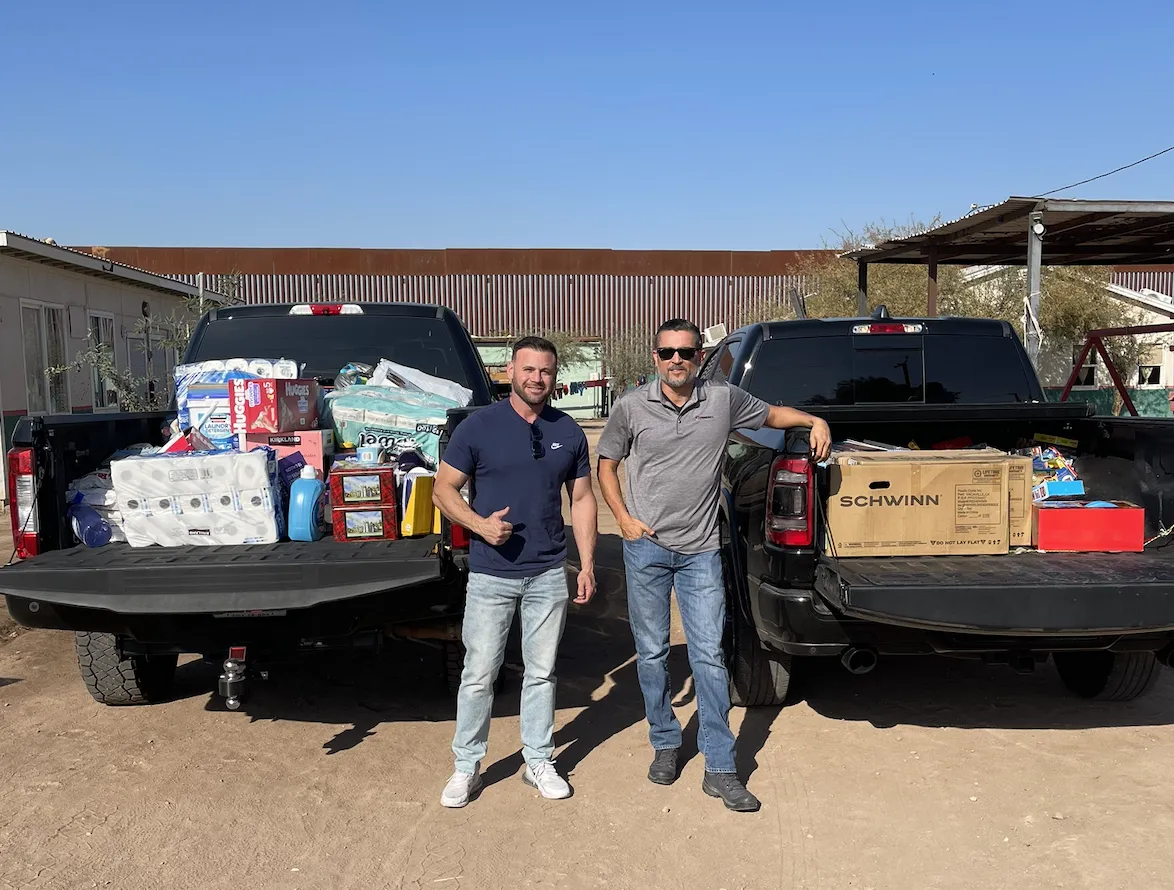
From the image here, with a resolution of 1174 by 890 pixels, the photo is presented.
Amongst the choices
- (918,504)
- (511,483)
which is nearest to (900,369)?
(918,504)

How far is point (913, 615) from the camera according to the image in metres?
3.57

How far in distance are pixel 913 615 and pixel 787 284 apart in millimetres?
36733

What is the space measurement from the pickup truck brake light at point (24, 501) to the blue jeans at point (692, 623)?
2.46 m

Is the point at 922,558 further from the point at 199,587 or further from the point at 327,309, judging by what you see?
the point at 327,309

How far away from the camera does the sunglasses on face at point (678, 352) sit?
378cm

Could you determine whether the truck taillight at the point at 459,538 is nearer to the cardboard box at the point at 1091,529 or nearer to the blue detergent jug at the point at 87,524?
the blue detergent jug at the point at 87,524

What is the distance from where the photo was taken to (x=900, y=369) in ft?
18.9

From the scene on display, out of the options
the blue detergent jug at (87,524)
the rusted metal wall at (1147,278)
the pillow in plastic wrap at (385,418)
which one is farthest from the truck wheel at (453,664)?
the rusted metal wall at (1147,278)

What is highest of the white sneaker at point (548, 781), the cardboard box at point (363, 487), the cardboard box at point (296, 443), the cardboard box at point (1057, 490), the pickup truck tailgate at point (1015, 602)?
the cardboard box at point (296, 443)

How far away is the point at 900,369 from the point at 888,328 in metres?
0.26

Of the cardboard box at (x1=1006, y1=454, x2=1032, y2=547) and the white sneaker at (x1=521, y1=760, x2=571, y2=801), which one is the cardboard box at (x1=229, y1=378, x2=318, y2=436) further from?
the cardboard box at (x1=1006, y1=454, x2=1032, y2=547)

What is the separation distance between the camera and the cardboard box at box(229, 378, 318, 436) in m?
4.68

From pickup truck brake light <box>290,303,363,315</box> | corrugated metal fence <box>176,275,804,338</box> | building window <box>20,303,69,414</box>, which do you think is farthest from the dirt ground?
corrugated metal fence <box>176,275,804,338</box>

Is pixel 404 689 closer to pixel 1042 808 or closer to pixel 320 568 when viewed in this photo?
pixel 320 568
